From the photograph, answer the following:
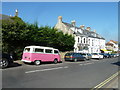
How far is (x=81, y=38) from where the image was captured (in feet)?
126

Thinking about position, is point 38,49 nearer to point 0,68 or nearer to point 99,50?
point 0,68

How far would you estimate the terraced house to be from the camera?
3609 centimetres

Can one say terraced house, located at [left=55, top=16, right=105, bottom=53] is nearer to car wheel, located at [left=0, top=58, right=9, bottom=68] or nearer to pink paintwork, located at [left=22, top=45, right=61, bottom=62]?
pink paintwork, located at [left=22, top=45, right=61, bottom=62]

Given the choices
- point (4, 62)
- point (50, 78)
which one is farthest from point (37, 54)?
point (50, 78)

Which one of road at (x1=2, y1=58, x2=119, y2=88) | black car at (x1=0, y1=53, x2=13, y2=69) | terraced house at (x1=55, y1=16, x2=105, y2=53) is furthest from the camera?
terraced house at (x1=55, y1=16, x2=105, y2=53)

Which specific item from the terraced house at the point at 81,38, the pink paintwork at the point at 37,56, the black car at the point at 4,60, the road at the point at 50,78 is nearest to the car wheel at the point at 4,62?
the black car at the point at 4,60

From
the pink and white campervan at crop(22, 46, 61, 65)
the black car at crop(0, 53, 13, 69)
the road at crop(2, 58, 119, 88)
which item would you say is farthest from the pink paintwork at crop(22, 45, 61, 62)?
the road at crop(2, 58, 119, 88)

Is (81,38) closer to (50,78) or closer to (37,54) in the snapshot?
(37,54)

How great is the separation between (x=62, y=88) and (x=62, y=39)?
816 inches

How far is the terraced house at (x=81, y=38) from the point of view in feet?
118

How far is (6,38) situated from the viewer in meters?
15.5

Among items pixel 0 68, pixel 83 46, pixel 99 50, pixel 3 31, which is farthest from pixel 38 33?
pixel 99 50

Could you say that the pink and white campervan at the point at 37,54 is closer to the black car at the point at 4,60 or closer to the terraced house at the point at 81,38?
the black car at the point at 4,60

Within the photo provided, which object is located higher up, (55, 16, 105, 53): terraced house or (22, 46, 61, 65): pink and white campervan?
(55, 16, 105, 53): terraced house
